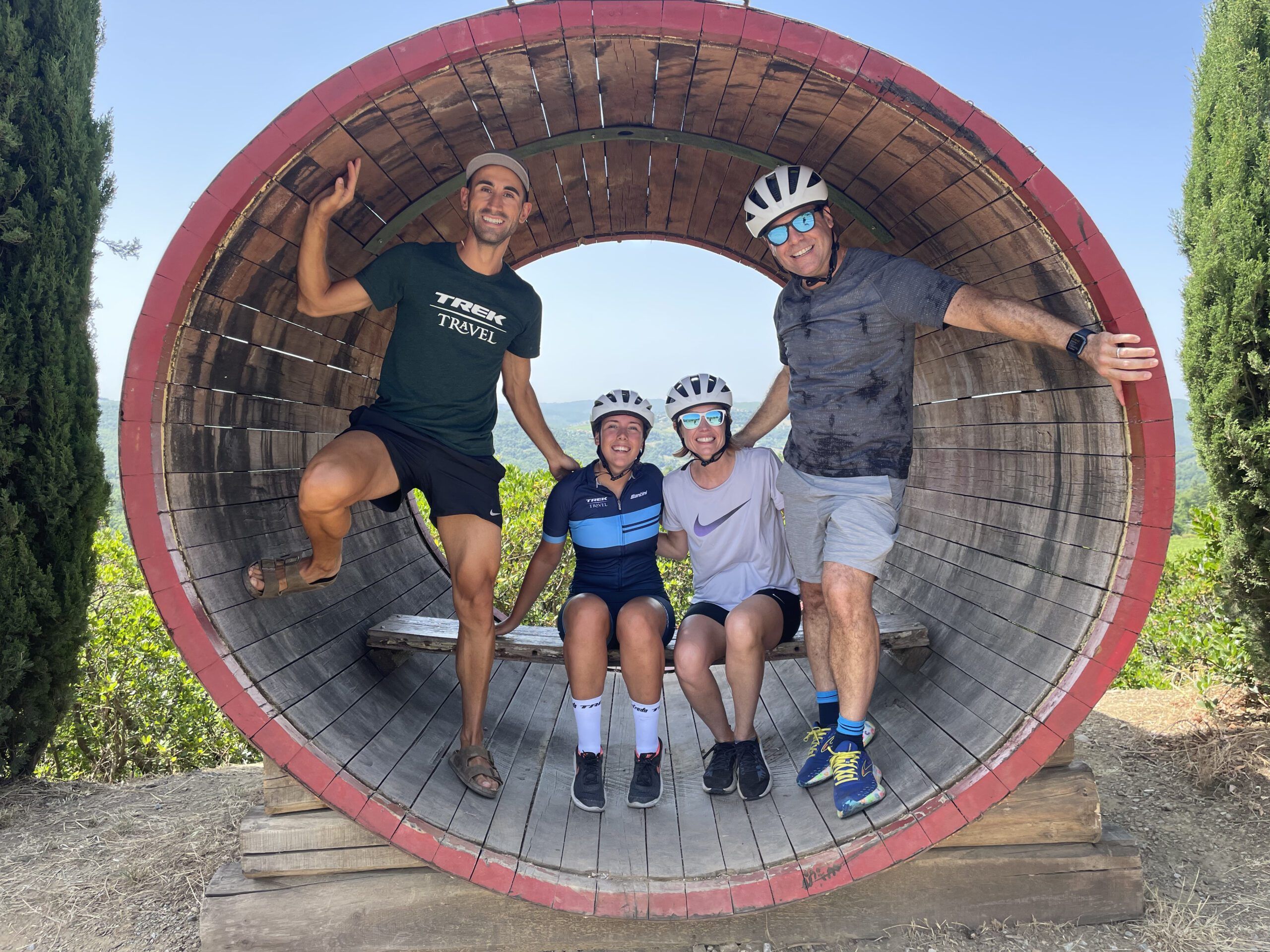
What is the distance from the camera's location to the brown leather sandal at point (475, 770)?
11.7 ft

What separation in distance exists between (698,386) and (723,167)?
1483 millimetres

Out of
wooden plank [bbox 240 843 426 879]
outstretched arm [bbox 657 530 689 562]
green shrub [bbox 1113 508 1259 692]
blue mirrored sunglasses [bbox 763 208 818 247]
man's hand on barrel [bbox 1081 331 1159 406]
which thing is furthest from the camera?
green shrub [bbox 1113 508 1259 692]

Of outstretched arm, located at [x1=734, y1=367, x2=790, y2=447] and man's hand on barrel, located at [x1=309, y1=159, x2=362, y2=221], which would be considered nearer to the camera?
man's hand on barrel, located at [x1=309, y1=159, x2=362, y2=221]

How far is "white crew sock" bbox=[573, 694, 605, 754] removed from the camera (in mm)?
3801

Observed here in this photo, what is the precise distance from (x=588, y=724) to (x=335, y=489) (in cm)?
154

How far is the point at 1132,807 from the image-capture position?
4.42 m

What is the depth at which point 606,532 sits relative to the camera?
13.5 ft

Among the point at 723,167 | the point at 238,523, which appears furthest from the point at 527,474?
the point at 238,523

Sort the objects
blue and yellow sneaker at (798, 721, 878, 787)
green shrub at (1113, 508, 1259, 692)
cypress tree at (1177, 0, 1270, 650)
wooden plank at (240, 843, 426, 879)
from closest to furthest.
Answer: wooden plank at (240, 843, 426, 879) < blue and yellow sneaker at (798, 721, 878, 787) < cypress tree at (1177, 0, 1270, 650) < green shrub at (1113, 508, 1259, 692)

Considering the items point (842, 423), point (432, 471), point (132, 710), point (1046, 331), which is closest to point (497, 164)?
point (432, 471)

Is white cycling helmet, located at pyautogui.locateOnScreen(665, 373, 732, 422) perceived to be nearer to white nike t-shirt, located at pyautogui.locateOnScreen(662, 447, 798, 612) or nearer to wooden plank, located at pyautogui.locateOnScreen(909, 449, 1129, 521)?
white nike t-shirt, located at pyautogui.locateOnScreen(662, 447, 798, 612)

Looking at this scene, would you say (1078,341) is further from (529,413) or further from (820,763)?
(529,413)

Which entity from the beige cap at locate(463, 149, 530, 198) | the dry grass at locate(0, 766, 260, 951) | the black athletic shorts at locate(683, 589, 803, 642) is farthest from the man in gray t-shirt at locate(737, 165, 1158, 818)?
the dry grass at locate(0, 766, 260, 951)

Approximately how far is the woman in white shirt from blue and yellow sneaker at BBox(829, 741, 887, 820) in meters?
0.53
